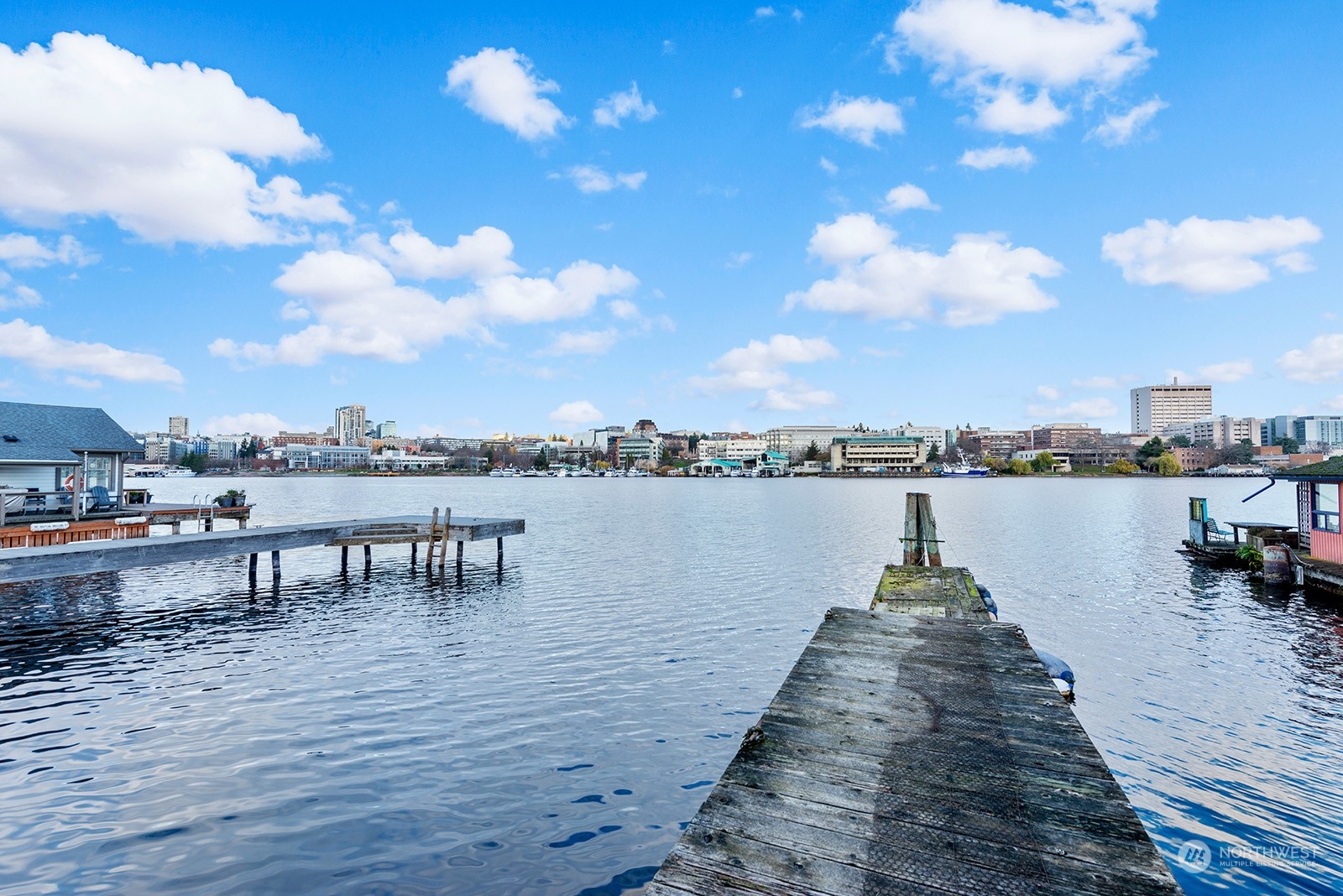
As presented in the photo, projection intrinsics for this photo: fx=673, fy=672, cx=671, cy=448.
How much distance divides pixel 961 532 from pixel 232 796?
51.5 m

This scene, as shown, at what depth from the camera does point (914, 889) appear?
391cm

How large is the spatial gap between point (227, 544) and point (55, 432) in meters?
19.2

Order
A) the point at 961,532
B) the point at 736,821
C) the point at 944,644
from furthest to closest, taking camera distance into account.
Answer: the point at 961,532, the point at 944,644, the point at 736,821

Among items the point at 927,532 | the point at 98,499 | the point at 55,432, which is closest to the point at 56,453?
the point at 55,432

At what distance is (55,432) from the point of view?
3384 cm

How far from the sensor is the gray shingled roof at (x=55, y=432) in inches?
1238

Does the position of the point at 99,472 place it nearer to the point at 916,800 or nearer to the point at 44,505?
the point at 44,505

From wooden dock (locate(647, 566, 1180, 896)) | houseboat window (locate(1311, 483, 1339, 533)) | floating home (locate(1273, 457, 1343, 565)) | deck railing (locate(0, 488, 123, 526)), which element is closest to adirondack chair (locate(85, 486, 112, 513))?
deck railing (locate(0, 488, 123, 526))

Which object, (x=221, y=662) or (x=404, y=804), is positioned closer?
(x=404, y=804)

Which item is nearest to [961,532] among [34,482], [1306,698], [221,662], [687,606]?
[687,606]

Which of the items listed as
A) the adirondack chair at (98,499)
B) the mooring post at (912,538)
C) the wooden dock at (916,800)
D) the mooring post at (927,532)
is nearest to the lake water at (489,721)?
the wooden dock at (916,800)

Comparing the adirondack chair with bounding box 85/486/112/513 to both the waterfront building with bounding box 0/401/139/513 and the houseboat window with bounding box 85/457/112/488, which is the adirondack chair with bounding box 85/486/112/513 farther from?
the houseboat window with bounding box 85/457/112/488

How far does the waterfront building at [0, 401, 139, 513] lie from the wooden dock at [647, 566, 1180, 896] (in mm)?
34683

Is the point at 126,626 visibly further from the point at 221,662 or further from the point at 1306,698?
the point at 1306,698
